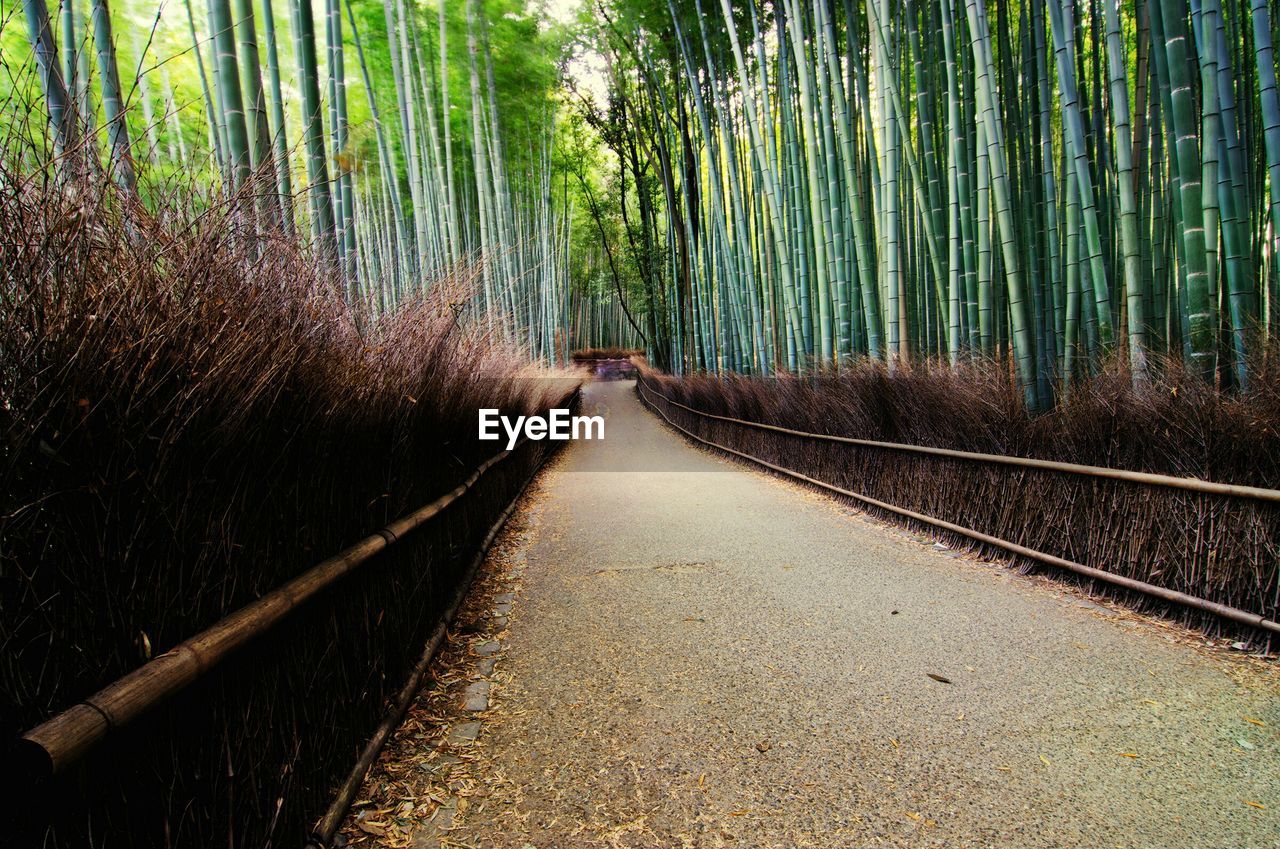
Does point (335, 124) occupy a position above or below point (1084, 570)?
above

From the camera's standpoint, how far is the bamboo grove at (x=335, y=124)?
153cm

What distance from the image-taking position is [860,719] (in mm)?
1791

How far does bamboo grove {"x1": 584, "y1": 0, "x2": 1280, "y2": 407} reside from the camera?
8.87ft

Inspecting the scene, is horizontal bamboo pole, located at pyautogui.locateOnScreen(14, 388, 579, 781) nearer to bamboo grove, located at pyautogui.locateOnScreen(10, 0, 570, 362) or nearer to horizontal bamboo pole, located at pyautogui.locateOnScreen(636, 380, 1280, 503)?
bamboo grove, located at pyautogui.locateOnScreen(10, 0, 570, 362)

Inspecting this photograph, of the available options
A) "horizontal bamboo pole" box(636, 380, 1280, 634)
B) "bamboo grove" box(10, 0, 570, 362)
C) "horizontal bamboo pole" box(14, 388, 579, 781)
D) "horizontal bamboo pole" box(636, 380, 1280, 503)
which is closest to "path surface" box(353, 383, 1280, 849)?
"horizontal bamboo pole" box(636, 380, 1280, 634)

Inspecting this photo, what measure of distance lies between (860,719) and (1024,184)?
389cm

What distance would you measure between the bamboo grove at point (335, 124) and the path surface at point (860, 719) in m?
1.50

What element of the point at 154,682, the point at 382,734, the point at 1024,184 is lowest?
the point at 382,734

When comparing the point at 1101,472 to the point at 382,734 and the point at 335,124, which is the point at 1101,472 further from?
the point at 335,124

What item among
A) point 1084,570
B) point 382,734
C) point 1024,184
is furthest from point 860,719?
point 1024,184

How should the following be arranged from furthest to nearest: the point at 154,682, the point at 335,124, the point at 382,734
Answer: the point at 335,124
the point at 382,734
the point at 154,682

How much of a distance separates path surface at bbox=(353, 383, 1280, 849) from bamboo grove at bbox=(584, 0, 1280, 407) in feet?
4.23

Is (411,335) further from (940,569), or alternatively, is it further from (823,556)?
(940,569)

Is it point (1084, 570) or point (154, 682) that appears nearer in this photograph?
point (154, 682)
